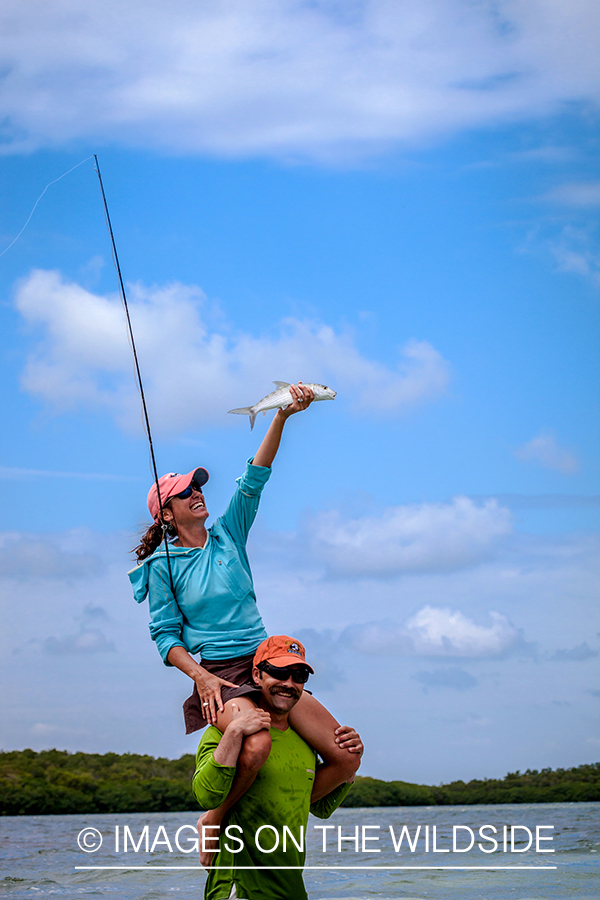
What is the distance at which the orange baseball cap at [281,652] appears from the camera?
Result: 15.8ft

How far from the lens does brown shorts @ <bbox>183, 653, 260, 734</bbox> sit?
16.4 ft

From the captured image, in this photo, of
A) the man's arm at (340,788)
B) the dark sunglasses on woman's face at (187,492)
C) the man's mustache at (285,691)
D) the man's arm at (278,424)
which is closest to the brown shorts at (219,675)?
the man's mustache at (285,691)

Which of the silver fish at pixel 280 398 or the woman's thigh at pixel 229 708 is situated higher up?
the silver fish at pixel 280 398

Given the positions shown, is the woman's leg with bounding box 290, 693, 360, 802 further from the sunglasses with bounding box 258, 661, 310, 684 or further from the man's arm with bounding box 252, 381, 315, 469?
the man's arm with bounding box 252, 381, 315, 469

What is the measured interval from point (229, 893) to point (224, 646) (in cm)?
126

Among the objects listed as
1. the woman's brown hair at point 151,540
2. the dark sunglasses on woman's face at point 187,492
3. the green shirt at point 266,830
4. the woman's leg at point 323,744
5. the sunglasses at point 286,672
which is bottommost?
the green shirt at point 266,830

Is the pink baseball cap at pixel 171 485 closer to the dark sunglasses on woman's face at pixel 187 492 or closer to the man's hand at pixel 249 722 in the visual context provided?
the dark sunglasses on woman's face at pixel 187 492

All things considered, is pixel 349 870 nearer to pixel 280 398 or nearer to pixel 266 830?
pixel 266 830

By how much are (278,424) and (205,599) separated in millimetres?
1001

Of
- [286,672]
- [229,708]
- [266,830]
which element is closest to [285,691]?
[286,672]

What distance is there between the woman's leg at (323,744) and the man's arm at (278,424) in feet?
4.38

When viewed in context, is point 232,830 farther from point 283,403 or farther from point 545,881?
point 545,881

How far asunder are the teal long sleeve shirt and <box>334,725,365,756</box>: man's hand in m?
0.67

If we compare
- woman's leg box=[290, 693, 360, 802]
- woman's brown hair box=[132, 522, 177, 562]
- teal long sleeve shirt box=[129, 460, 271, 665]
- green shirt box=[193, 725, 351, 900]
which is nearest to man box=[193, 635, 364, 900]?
green shirt box=[193, 725, 351, 900]
